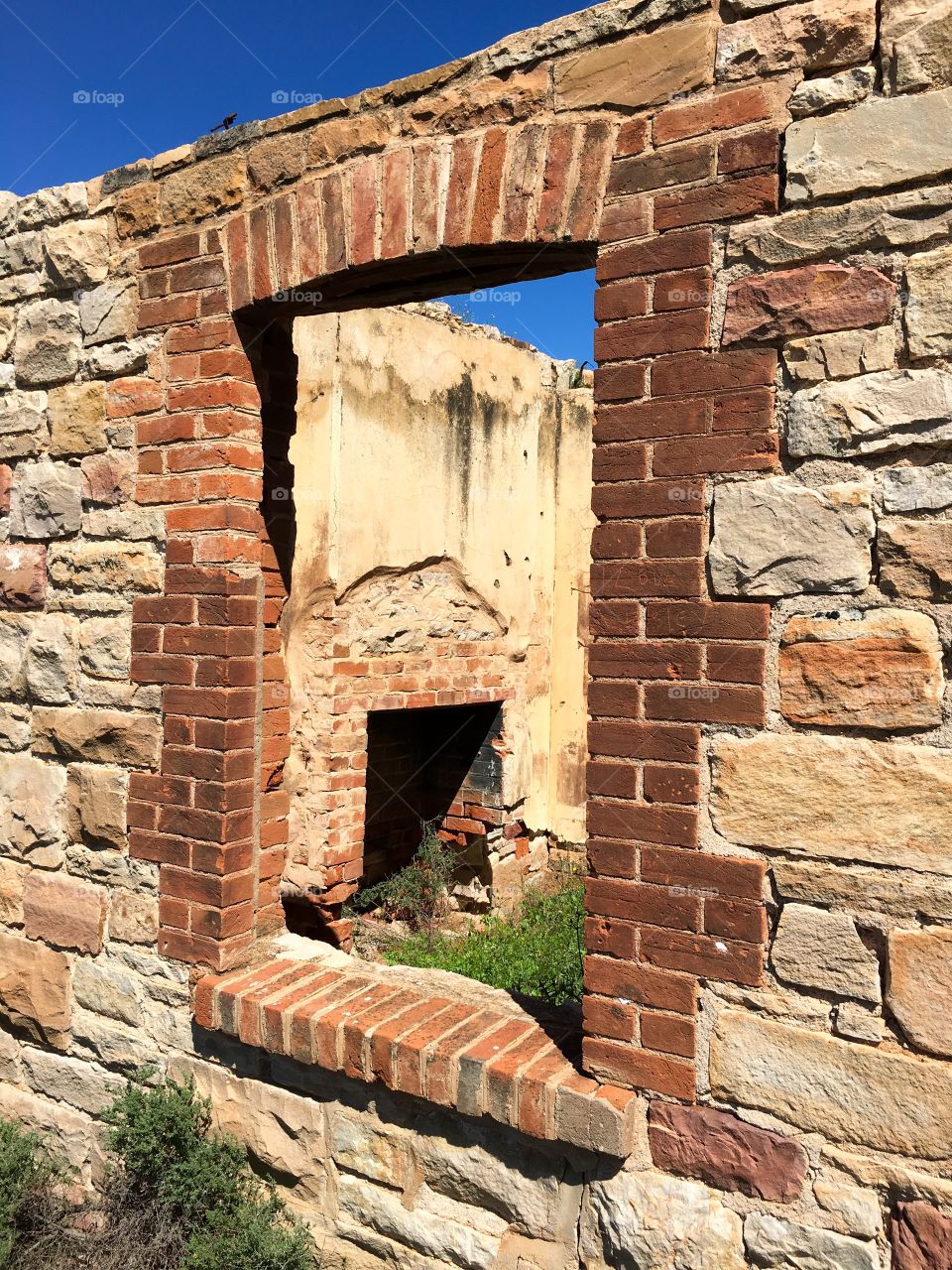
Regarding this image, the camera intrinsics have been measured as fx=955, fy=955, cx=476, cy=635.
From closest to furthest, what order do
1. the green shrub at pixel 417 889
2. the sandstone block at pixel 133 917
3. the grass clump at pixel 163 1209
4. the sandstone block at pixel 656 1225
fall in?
the sandstone block at pixel 656 1225, the grass clump at pixel 163 1209, the sandstone block at pixel 133 917, the green shrub at pixel 417 889

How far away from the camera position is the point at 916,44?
187 centimetres

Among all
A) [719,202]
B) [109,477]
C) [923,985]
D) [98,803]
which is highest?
[719,202]

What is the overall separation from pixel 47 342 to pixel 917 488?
111 inches

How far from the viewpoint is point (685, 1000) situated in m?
2.09

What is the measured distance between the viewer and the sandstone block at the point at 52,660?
3.20 m

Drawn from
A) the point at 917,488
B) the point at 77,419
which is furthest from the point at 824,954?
the point at 77,419

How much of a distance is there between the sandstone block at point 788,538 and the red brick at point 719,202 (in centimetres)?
58

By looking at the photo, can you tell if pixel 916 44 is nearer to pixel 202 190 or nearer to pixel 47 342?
pixel 202 190

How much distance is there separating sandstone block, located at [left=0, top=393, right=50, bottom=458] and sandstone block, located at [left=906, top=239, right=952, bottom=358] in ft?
8.88

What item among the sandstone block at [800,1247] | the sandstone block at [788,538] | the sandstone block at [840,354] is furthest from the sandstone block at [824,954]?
the sandstone block at [840,354]

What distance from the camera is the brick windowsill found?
214 centimetres

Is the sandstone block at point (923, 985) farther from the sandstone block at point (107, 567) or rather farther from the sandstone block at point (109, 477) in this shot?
the sandstone block at point (109, 477)

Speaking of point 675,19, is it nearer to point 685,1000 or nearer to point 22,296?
point 685,1000

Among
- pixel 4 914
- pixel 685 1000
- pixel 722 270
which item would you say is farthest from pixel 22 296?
pixel 685 1000
